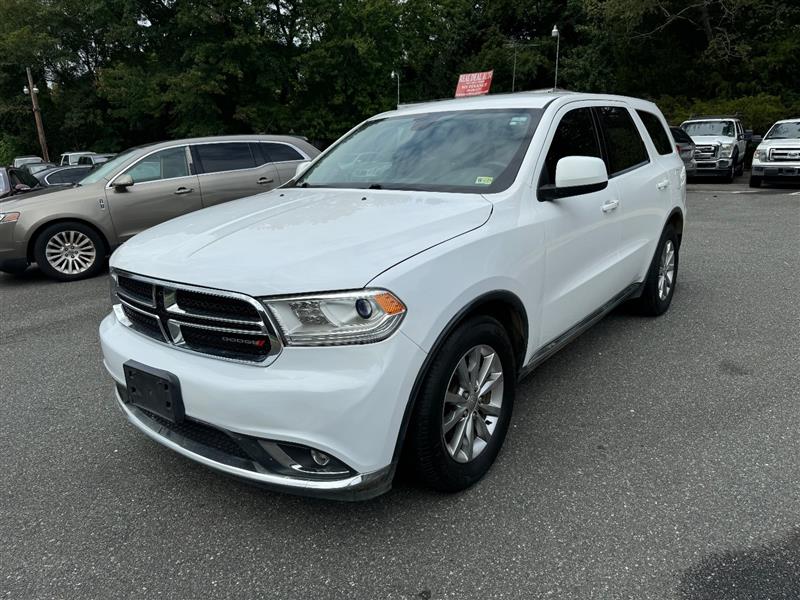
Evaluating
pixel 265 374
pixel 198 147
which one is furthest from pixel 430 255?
pixel 198 147

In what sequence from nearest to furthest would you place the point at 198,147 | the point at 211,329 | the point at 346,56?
the point at 211,329 → the point at 198,147 → the point at 346,56

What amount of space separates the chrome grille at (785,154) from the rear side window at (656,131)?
460 inches

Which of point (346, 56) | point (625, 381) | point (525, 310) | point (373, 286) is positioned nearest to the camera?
point (373, 286)

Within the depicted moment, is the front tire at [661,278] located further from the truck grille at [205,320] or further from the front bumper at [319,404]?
the truck grille at [205,320]

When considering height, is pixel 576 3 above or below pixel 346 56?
above

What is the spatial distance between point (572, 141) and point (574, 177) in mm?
680

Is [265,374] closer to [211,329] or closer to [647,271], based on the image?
[211,329]

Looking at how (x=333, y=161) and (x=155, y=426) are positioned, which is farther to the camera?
(x=333, y=161)

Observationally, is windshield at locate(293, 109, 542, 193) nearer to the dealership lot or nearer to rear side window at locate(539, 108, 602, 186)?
rear side window at locate(539, 108, 602, 186)

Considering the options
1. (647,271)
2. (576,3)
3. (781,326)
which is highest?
(576,3)

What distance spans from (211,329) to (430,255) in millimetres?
883

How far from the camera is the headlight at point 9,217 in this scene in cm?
712

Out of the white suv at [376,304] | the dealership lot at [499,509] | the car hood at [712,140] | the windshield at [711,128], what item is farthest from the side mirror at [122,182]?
the windshield at [711,128]

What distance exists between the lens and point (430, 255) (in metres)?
2.35
